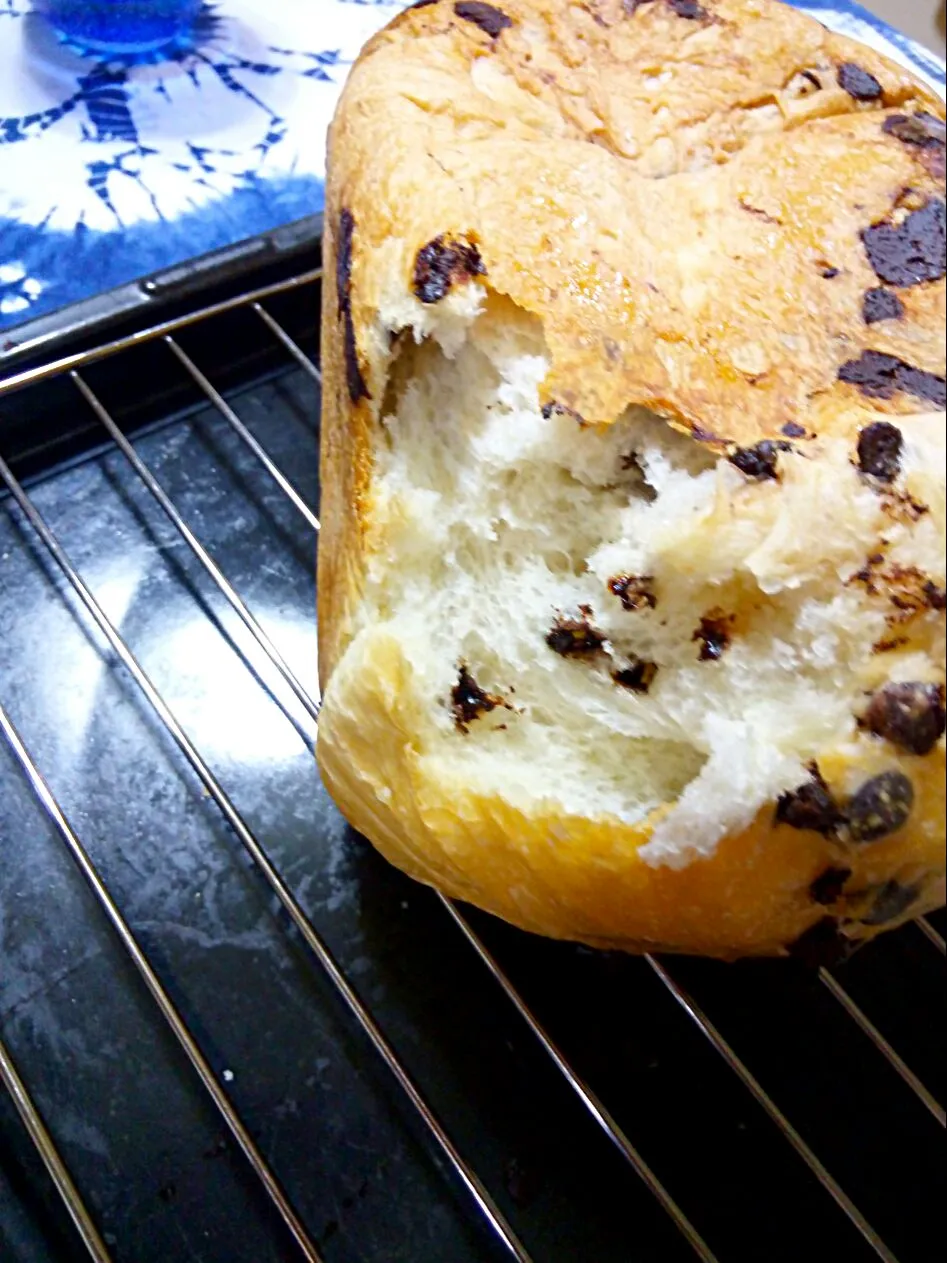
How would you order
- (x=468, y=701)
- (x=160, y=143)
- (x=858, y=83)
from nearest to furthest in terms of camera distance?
(x=468, y=701) < (x=858, y=83) < (x=160, y=143)

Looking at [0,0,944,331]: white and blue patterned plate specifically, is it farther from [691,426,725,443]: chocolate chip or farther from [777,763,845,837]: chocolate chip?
Result: [777,763,845,837]: chocolate chip

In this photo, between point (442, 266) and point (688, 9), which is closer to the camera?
point (442, 266)

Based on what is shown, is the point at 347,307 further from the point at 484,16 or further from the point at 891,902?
the point at 891,902

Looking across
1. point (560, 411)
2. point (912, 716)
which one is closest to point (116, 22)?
point (560, 411)

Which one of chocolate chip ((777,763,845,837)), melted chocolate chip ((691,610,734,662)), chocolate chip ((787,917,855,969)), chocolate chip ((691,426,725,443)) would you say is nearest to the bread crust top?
chocolate chip ((691,426,725,443))

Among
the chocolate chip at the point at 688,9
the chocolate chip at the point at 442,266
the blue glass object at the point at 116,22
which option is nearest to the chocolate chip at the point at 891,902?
the chocolate chip at the point at 442,266

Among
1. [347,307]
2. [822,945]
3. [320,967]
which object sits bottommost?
[320,967]
